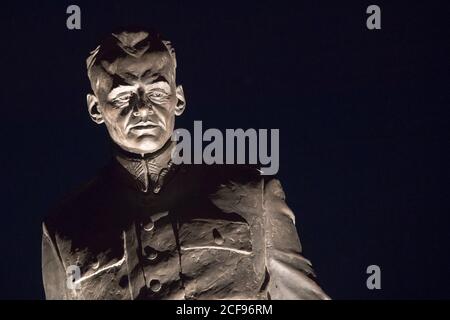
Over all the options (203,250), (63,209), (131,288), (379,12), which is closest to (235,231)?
(203,250)

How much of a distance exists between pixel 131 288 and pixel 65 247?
344 mm

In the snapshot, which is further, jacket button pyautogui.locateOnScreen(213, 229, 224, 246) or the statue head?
the statue head

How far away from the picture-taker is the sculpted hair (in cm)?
453

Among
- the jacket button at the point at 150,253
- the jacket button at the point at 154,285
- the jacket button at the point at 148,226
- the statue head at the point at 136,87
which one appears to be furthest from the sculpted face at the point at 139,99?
the jacket button at the point at 154,285

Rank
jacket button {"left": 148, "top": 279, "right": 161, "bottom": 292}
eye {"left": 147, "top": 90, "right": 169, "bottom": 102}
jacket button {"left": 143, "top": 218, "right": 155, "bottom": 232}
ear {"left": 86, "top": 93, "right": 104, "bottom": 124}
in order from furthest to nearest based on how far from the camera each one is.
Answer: ear {"left": 86, "top": 93, "right": 104, "bottom": 124} < eye {"left": 147, "top": 90, "right": 169, "bottom": 102} < jacket button {"left": 143, "top": 218, "right": 155, "bottom": 232} < jacket button {"left": 148, "top": 279, "right": 161, "bottom": 292}

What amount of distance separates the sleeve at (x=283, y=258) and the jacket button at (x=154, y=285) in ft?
1.45

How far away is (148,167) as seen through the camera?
4.60 metres

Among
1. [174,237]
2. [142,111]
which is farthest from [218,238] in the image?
[142,111]

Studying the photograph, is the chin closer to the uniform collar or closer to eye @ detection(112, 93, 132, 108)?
the uniform collar

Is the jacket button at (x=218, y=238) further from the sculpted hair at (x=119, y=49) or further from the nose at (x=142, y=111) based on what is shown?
the sculpted hair at (x=119, y=49)

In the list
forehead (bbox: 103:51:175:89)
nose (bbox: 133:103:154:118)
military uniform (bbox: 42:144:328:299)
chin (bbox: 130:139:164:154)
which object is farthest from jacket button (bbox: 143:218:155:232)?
forehead (bbox: 103:51:175:89)

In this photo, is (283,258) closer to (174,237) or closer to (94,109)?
(174,237)

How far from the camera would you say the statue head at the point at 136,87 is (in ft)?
14.7

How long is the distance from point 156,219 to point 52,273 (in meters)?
0.46
